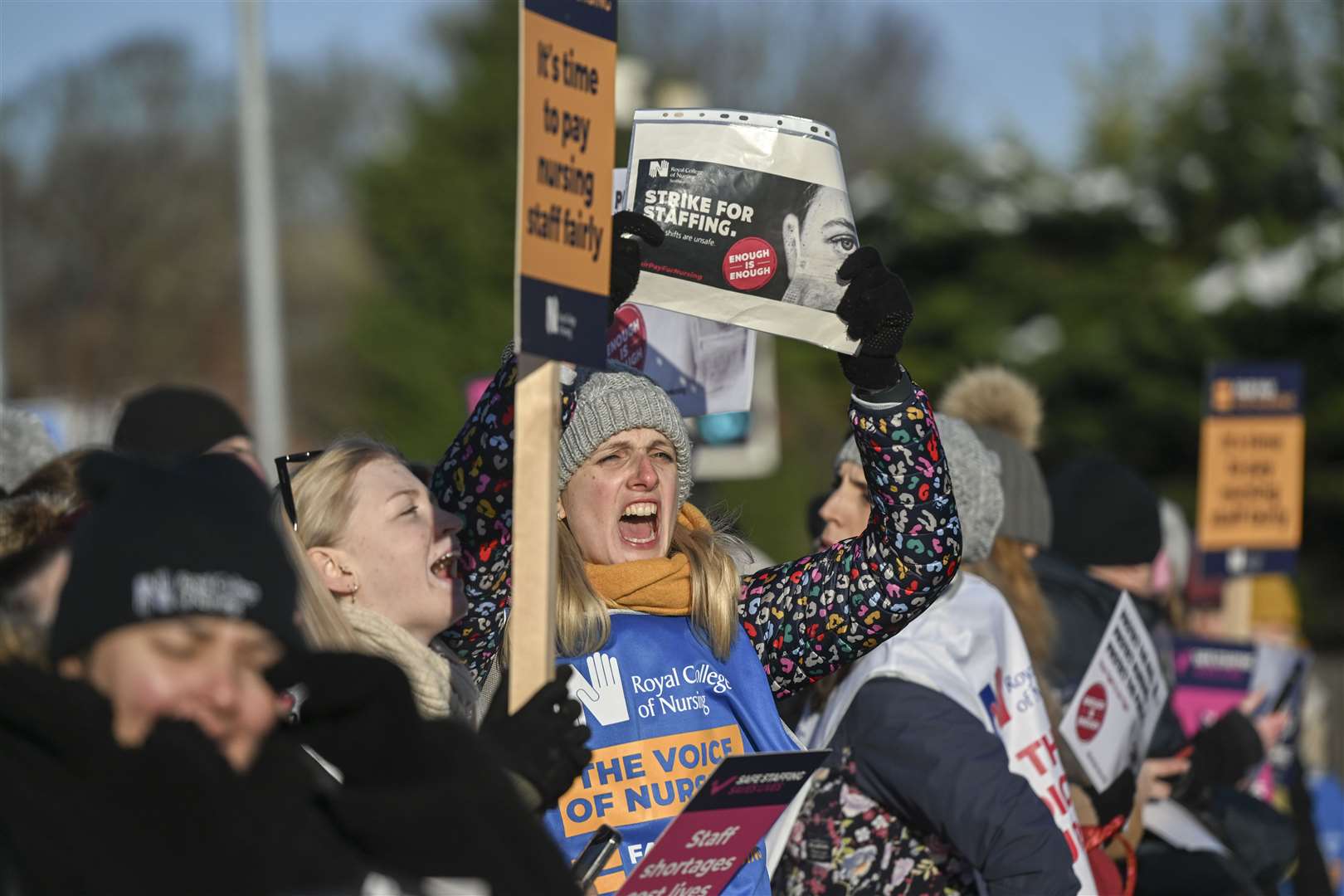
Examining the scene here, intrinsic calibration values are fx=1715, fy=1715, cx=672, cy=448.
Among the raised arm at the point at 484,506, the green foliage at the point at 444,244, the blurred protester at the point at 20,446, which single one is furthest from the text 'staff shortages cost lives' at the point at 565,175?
the green foliage at the point at 444,244

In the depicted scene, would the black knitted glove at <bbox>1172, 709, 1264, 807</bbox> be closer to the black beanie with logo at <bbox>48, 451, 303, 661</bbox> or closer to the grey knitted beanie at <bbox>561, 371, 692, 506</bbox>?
the grey knitted beanie at <bbox>561, 371, 692, 506</bbox>

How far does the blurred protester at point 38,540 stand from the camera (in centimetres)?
217

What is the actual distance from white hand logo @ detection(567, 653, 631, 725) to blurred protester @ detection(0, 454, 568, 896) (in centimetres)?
104

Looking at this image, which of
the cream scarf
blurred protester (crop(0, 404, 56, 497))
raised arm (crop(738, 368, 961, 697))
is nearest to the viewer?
the cream scarf

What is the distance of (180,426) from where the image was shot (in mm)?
4797

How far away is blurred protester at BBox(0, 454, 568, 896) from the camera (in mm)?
1888

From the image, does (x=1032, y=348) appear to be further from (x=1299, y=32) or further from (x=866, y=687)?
(x=866, y=687)

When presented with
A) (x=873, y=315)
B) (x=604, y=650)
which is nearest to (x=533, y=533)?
(x=604, y=650)

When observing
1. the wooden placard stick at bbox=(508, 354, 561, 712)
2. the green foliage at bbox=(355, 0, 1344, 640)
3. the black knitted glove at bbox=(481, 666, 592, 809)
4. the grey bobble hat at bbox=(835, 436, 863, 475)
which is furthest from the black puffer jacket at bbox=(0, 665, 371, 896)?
the green foliage at bbox=(355, 0, 1344, 640)

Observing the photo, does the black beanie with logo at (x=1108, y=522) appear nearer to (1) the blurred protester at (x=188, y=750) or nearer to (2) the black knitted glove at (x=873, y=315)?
(2) the black knitted glove at (x=873, y=315)

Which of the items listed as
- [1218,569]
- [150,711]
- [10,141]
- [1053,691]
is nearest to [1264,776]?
[1218,569]

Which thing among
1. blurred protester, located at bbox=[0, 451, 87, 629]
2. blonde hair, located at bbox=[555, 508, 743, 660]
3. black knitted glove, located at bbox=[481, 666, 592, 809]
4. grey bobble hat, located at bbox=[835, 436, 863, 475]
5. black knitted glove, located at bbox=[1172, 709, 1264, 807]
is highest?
blurred protester, located at bbox=[0, 451, 87, 629]

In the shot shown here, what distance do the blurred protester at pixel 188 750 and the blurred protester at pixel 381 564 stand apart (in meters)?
0.86

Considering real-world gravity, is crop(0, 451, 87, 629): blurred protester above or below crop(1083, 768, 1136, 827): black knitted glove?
above
